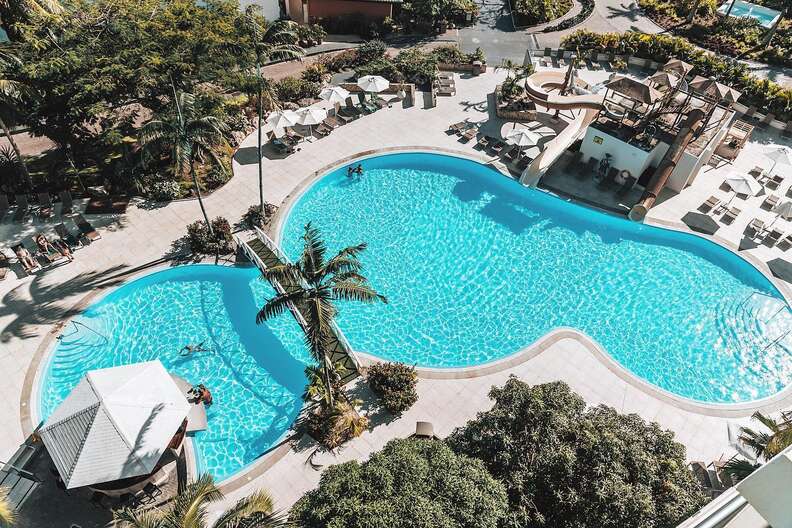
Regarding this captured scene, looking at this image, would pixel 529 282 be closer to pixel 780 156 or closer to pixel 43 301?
pixel 780 156

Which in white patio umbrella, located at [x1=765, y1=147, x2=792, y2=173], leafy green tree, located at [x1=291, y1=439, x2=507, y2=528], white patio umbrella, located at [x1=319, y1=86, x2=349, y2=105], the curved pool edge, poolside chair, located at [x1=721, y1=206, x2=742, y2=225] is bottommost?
the curved pool edge

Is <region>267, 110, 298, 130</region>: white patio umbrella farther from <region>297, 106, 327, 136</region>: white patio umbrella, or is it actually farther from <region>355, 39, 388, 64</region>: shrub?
<region>355, 39, 388, 64</region>: shrub

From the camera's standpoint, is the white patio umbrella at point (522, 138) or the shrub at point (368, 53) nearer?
the white patio umbrella at point (522, 138)

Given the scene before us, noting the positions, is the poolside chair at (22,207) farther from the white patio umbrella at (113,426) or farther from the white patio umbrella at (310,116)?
the white patio umbrella at (310,116)

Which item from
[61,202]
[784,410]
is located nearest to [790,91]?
[784,410]

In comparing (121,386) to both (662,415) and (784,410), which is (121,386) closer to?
(662,415)

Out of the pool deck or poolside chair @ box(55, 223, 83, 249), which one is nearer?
the pool deck

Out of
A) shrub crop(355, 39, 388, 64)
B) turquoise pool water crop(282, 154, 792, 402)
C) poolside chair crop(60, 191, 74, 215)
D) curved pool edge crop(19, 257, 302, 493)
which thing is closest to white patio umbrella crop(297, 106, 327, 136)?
turquoise pool water crop(282, 154, 792, 402)

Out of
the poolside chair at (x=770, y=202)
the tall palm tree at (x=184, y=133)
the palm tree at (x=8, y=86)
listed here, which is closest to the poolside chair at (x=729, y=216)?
the poolside chair at (x=770, y=202)
